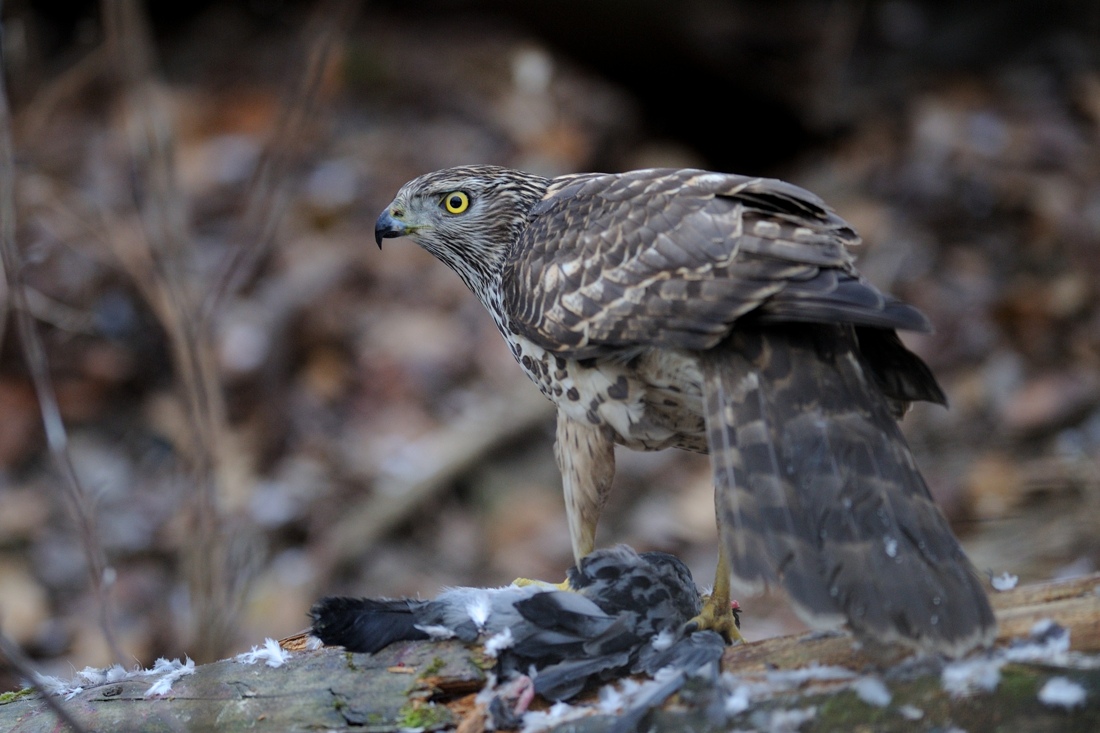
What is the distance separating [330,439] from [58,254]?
2.45m

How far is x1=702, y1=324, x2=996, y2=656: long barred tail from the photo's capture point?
2447mm

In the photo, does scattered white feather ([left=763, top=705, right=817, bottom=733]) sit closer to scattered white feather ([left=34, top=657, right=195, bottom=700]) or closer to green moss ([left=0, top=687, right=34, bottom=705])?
scattered white feather ([left=34, top=657, right=195, bottom=700])

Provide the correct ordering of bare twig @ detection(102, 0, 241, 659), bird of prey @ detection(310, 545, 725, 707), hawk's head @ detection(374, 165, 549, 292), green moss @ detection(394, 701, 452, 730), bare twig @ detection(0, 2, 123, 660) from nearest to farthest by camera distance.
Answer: green moss @ detection(394, 701, 452, 730)
bird of prey @ detection(310, 545, 725, 707)
bare twig @ detection(0, 2, 123, 660)
hawk's head @ detection(374, 165, 549, 292)
bare twig @ detection(102, 0, 241, 659)

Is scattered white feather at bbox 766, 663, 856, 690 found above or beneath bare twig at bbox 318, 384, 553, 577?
beneath

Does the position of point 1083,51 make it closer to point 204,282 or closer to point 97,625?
point 204,282

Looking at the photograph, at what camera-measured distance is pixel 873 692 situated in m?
2.50

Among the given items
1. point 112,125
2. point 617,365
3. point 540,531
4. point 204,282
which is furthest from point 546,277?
point 112,125

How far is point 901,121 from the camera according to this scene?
9.10 m

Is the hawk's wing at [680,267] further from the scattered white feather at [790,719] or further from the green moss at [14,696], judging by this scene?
the green moss at [14,696]

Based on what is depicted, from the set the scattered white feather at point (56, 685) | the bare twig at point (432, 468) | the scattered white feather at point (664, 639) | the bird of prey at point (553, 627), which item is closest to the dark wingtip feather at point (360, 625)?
the bird of prey at point (553, 627)


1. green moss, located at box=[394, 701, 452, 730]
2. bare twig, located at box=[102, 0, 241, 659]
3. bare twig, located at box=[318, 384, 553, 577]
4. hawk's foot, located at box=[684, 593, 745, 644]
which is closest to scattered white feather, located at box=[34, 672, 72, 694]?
green moss, located at box=[394, 701, 452, 730]

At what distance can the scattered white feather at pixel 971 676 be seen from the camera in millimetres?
2457

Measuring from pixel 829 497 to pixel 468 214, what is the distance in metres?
1.69

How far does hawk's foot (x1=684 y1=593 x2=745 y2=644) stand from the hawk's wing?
771 millimetres
